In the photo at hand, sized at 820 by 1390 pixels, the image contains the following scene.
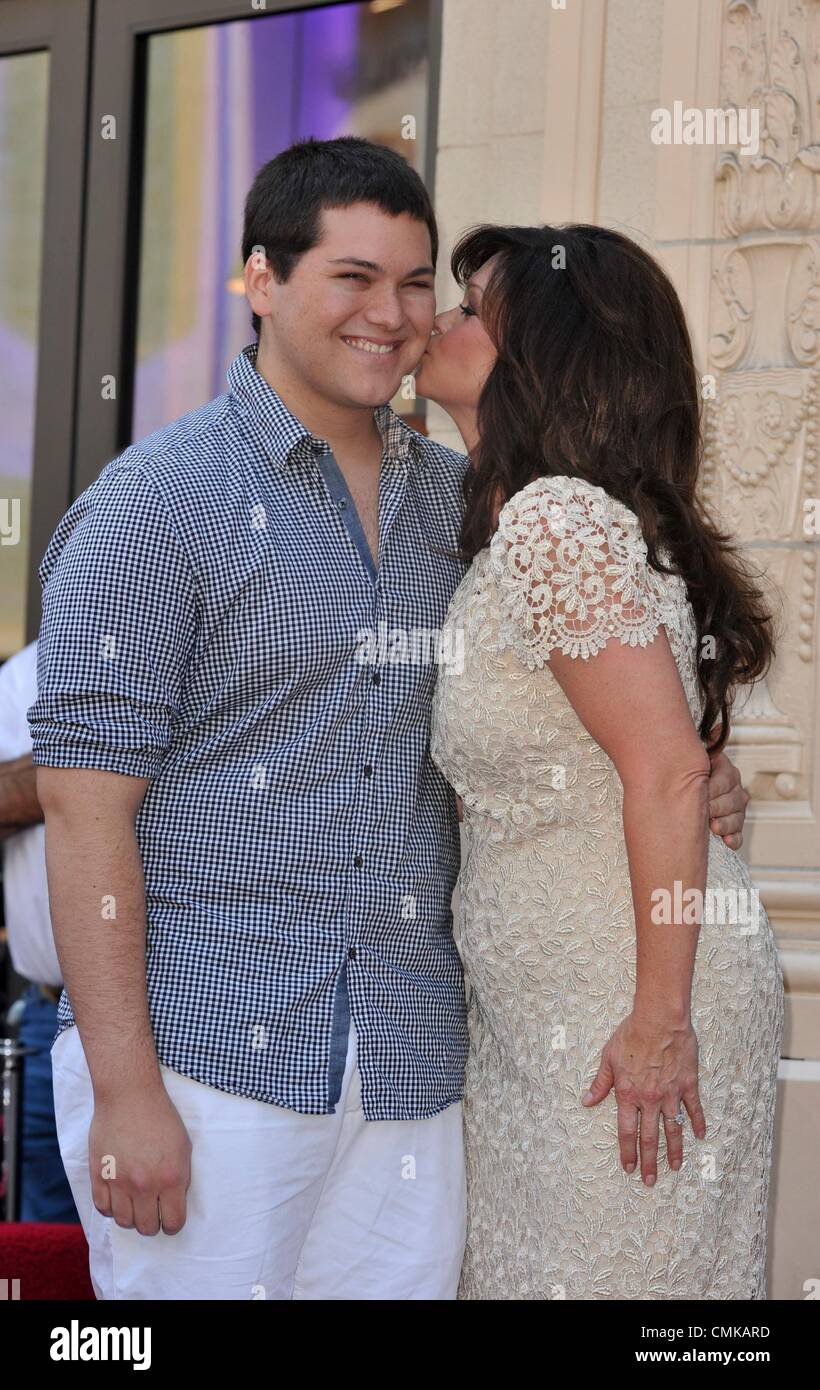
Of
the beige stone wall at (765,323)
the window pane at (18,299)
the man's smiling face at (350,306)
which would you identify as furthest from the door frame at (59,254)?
the man's smiling face at (350,306)

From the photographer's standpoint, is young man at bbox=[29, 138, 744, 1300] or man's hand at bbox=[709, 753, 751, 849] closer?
young man at bbox=[29, 138, 744, 1300]

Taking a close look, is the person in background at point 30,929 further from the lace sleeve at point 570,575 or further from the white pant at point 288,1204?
the lace sleeve at point 570,575

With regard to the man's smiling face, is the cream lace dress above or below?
below

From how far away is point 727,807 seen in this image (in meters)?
2.38

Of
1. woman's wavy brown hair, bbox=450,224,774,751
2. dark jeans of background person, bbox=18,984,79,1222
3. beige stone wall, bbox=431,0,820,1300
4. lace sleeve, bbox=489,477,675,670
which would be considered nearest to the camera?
lace sleeve, bbox=489,477,675,670

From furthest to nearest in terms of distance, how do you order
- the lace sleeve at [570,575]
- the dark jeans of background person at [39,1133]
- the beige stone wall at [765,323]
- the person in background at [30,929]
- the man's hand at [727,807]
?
the dark jeans of background person at [39,1133] → the person in background at [30,929] → the beige stone wall at [765,323] → the man's hand at [727,807] → the lace sleeve at [570,575]

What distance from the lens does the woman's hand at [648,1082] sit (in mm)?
2072

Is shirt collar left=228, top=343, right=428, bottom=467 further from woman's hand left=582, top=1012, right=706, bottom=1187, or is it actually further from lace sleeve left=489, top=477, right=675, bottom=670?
woman's hand left=582, top=1012, right=706, bottom=1187

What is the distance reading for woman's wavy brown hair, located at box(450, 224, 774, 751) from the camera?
86.6 inches

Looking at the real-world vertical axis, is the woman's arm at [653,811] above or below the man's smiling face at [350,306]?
below

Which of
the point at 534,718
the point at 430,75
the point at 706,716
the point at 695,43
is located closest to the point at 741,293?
the point at 695,43

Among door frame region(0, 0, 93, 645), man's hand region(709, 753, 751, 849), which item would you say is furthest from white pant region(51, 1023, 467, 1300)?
door frame region(0, 0, 93, 645)

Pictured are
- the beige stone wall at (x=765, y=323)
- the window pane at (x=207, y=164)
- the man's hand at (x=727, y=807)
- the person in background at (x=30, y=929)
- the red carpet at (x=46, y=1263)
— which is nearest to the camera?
the man's hand at (x=727, y=807)

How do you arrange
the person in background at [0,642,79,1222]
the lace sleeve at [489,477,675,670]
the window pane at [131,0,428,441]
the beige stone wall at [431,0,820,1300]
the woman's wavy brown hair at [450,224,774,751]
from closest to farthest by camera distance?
the lace sleeve at [489,477,675,670] < the woman's wavy brown hair at [450,224,774,751] < the beige stone wall at [431,0,820,1300] < the person in background at [0,642,79,1222] < the window pane at [131,0,428,441]
